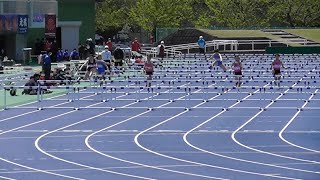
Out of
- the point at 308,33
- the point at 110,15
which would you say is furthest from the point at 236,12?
the point at 110,15

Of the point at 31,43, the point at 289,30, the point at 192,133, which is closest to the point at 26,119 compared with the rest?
the point at 192,133

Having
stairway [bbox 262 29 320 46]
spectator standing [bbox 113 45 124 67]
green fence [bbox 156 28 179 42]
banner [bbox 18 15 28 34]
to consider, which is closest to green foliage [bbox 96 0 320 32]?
stairway [bbox 262 29 320 46]

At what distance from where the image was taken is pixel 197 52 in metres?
64.4

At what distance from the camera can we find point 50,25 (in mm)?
53500

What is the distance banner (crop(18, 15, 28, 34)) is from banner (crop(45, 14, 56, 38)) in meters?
3.33

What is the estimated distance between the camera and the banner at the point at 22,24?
56781mm

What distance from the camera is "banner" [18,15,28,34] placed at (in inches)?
2235

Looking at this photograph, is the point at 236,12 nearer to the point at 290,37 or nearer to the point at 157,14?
the point at 157,14

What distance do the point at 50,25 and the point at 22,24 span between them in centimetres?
416

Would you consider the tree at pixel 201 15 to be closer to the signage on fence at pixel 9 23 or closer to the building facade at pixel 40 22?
the building facade at pixel 40 22

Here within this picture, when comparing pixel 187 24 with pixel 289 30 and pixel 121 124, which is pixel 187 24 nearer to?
pixel 289 30

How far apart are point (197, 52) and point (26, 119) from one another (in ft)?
130

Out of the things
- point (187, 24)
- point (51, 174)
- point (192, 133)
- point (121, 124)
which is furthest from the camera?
Answer: point (187, 24)

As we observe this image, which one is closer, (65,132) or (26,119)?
(65,132)
